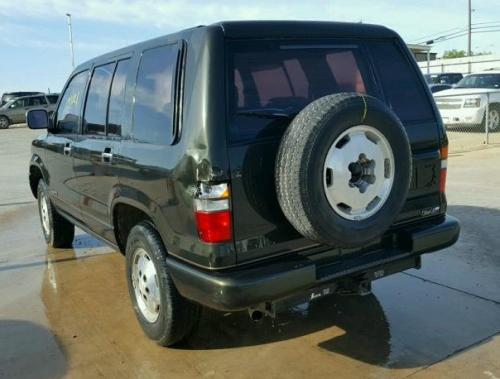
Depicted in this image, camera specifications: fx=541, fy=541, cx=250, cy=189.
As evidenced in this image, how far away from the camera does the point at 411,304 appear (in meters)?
4.08

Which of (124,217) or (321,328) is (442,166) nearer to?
(321,328)

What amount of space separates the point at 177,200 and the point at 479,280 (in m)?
2.78

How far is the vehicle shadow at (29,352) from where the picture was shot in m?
3.38

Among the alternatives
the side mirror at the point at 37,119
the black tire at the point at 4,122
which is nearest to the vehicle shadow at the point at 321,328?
the side mirror at the point at 37,119

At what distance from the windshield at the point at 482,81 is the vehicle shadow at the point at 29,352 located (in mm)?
15404

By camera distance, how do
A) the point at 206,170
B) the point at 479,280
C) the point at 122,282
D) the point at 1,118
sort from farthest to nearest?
the point at 1,118
the point at 122,282
the point at 479,280
the point at 206,170

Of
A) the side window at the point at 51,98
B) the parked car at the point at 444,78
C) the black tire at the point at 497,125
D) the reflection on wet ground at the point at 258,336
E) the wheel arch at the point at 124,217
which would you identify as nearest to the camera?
the reflection on wet ground at the point at 258,336

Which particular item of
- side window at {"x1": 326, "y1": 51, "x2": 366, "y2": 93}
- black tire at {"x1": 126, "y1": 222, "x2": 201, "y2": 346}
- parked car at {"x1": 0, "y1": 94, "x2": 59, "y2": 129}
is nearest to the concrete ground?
black tire at {"x1": 126, "y1": 222, "x2": 201, "y2": 346}

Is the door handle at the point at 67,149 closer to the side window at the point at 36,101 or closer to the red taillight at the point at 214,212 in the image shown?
the red taillight at the point at 214,212

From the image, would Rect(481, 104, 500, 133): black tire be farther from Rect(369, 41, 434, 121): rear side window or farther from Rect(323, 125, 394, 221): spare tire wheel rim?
Rect(323, 125, 394, 221): spare tire wheel rim

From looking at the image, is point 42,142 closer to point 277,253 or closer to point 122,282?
point 122,282

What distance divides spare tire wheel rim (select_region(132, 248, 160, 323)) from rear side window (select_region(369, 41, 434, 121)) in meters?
1.88

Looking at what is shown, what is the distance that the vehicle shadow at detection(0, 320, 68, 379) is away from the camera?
338 centimetres

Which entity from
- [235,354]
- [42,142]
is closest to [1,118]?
[42,142]
